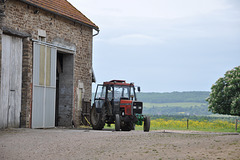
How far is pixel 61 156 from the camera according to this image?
1030 centimetres

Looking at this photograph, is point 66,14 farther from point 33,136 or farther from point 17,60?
point 33,136

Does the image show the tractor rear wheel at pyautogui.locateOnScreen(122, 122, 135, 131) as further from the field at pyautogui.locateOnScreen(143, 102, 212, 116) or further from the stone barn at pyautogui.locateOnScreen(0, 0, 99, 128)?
the field at pyautogui.locateOnScreen(143, 102, 212, 116)

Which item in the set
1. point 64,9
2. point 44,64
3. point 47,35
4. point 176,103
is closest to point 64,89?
point 44,64

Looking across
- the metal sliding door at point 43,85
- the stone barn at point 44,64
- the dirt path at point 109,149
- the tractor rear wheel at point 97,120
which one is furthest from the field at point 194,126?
the dirt path at point 109,149

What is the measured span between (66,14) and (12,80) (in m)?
5.59

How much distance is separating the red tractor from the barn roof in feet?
Result: 15.7

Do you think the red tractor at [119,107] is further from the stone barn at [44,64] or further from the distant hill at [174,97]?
the distant hill at [174,97]

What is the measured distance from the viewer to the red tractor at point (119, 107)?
1938 centimetres

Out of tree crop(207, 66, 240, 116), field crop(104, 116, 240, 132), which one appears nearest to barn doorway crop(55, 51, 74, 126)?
field crop(104, 116, 240, 132)

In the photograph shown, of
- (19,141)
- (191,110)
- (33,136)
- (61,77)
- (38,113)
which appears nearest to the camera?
(19,141)

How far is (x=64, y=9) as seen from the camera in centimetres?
2309

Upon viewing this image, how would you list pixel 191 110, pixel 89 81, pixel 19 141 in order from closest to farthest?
pixel 19 141 → pixel 89 81 → pixel 191 110

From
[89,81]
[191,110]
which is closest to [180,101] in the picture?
[191,110]

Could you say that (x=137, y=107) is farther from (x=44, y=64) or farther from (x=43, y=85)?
(x=44, y=64)
